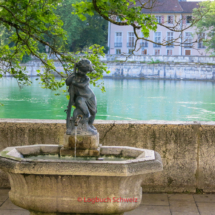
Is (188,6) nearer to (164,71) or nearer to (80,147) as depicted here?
(164,71)

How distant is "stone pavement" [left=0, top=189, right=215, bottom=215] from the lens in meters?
3.42

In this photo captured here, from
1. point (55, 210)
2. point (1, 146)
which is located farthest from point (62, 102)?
point (55, 210)

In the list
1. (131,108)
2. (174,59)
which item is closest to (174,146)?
(131,108)

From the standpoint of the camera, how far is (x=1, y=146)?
162 inches

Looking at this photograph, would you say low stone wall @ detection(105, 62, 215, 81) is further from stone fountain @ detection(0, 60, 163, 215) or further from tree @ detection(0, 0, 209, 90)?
stone fountain @ detection(0, 60, 163, 215)

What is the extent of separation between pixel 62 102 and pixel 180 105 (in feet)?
22.9

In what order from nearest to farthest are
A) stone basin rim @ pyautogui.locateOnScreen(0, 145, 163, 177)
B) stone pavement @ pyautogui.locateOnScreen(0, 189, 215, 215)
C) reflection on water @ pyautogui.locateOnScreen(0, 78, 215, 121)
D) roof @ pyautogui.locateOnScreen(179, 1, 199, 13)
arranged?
stone basin rim @ pyautogui.locateOnScreen(0, 145, 163, 177), stone pavement @ pyautogui.locateOnScreen(0, 189, 215, 215), reflection on water @ pyautogui.locateOnScreen(0, 78, 215, 121), roof @ pyautogui.locateOnScreen(179, 1, 199, 13)

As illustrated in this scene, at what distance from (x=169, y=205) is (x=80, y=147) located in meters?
1.23

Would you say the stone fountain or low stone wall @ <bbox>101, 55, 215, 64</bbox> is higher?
low stone wall @ <bbox>101, 55, 215, 64</bbox>

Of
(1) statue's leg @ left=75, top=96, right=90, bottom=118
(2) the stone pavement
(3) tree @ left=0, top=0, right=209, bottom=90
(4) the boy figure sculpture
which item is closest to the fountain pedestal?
(4) the boy figure sculpture

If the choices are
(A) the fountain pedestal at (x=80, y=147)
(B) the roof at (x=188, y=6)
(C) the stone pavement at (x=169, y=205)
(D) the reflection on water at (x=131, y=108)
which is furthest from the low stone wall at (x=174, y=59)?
(A) the fountain pedestal at (x=80, y=147)

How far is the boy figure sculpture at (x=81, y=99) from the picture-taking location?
3125 mm

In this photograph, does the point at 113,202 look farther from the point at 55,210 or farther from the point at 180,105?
the point at 180,105

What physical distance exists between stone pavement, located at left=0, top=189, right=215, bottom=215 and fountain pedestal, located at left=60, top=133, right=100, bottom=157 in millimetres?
766
